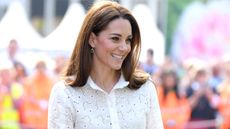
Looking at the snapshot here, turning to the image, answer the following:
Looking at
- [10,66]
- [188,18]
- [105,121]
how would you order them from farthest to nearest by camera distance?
[188,18]
[10,66]
[105,121]

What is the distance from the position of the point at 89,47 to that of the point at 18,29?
Answer: 4410 millimetres

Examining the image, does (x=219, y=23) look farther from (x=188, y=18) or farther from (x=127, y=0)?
(x=127, y=0)

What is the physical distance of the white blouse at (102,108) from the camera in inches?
98.2

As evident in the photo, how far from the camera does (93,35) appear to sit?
258 centimetres

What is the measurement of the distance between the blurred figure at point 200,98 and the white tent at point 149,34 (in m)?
0.55

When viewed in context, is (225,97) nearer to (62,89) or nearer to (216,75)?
(216,75)

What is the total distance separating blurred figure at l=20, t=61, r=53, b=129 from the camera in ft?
23.0

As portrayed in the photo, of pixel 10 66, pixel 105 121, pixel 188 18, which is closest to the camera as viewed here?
pixel 105 121

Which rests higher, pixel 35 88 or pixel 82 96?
pixel 82 96

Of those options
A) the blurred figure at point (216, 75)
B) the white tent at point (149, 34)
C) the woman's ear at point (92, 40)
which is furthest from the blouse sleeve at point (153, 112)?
the blurred figure at point (216, 75)

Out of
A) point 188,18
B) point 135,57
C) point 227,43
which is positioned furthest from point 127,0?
point 135,57

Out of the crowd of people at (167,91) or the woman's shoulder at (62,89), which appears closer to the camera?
the woman's shoulder at (62,89)

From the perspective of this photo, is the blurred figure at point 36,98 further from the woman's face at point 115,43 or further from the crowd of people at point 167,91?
the woman's face at point 115,43

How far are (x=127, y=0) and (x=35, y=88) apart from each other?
1.22m
